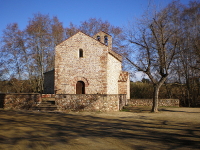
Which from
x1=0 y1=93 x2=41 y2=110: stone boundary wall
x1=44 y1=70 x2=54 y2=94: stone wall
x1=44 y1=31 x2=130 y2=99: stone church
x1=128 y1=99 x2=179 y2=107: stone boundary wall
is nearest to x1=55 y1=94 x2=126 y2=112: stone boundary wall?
x1=0 y1=93 x2=41 y2=110: stone boundary wall

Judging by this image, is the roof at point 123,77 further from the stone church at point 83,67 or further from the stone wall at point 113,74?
the stone church at point 83,67

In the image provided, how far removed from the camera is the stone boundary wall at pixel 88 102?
13.9 m

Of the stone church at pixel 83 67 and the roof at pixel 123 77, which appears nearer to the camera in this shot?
the stone church at pixel 83 67

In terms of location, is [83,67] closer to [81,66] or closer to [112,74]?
[81,66]

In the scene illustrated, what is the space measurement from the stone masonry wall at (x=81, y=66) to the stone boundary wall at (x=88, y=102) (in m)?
3.89

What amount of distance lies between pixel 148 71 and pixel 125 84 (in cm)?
727

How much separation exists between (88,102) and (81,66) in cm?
554

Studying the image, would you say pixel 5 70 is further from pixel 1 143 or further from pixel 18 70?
pixel 1 143

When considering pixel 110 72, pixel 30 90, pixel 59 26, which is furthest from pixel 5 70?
pixel 110 72

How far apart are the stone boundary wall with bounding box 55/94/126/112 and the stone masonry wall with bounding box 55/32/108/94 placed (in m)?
3.89

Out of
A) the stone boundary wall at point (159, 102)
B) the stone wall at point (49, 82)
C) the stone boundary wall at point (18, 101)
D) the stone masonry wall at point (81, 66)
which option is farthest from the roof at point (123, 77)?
the stone boundary wall at point (18, 101)

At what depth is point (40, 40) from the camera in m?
Answer: 28.0

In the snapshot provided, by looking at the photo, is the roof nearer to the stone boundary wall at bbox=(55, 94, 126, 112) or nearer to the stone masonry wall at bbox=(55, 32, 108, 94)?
the stone masonry wall at bbox=(55, 32, 108, 94)

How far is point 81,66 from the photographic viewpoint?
18.6 metres
